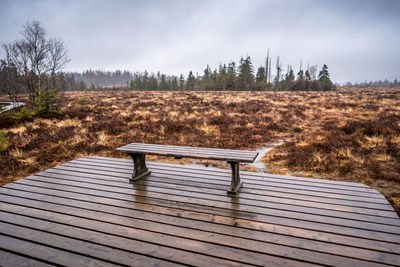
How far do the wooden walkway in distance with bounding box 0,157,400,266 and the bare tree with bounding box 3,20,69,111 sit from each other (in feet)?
39.8

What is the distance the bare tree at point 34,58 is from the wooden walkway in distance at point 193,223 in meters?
12.1

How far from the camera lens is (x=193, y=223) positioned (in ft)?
8.54

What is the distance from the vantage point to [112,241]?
2.28 meters

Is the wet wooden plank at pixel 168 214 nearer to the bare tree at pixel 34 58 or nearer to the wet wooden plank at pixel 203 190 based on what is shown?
the wet wooden plank at pixel 203 190

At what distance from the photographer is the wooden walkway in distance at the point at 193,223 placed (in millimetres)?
2061

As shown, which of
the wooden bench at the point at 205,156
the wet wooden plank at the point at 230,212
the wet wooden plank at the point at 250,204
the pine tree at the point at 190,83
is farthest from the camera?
the pine tree at the point at 190,83

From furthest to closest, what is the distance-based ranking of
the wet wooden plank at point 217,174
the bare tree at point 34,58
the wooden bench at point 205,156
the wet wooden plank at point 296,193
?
the bare tree at point 34,58 < the wet wooden plank at point 217,174 < the wooden bench at point 205,156 < the wet wooden plank at point 296,193

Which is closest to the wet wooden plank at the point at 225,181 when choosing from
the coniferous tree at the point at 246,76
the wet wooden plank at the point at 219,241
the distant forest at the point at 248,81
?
the wet wooden plank at the point at 219,241

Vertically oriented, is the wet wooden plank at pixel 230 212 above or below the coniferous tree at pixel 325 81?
below

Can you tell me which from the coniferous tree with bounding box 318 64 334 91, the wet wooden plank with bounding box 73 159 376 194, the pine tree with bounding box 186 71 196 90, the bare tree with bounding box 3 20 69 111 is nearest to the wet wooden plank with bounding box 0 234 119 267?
the wet wooden plank with bounding box 73 159 376 194

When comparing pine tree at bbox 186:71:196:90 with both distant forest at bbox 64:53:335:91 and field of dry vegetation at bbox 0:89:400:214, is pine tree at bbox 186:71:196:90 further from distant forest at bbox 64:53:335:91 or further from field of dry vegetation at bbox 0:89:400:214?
field of dry vegetation at bbox 0:89:400:214

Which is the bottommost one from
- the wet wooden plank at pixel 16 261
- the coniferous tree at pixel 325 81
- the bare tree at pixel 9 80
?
the wet wooden plank at pixel 16 261

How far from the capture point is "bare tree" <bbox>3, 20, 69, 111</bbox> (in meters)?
13.2

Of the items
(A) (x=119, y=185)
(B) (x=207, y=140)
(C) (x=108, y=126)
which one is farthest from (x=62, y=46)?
(A) (x=119, y=185)
